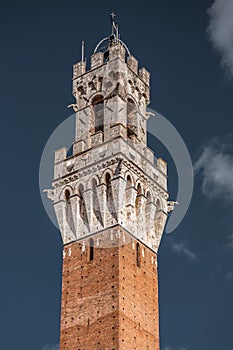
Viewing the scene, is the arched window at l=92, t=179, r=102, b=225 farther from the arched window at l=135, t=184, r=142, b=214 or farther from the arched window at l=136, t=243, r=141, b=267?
the arched window at l=136, t=243, r=141, b=267

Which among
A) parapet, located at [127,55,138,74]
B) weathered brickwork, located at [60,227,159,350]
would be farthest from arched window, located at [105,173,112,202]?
parapet, located at [127,55,138,74]

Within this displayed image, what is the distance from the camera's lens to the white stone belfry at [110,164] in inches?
1435

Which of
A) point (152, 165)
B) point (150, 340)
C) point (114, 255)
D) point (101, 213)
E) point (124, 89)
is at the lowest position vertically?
point (150, 340)

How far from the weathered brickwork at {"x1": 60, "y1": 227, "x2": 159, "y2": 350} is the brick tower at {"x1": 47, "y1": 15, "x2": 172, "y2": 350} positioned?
0.15 feet

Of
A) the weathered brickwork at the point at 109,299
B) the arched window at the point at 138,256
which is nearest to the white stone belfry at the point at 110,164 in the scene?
the arched window at the point at 138,256

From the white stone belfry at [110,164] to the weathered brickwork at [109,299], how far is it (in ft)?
4.01

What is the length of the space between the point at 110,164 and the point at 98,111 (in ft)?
15.2

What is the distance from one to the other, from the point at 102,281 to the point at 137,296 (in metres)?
1.78

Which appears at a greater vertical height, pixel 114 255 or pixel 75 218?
pixel 75 218

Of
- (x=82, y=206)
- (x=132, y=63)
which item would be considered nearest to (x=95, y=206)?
(x=82, y=206)

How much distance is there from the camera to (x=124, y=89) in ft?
131

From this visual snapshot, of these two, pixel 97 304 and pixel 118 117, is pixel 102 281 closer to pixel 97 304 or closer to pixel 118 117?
pixel 97 304

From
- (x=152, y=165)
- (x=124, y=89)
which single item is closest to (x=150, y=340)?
(x=152, y=165)

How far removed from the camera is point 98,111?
4059 centimetres
